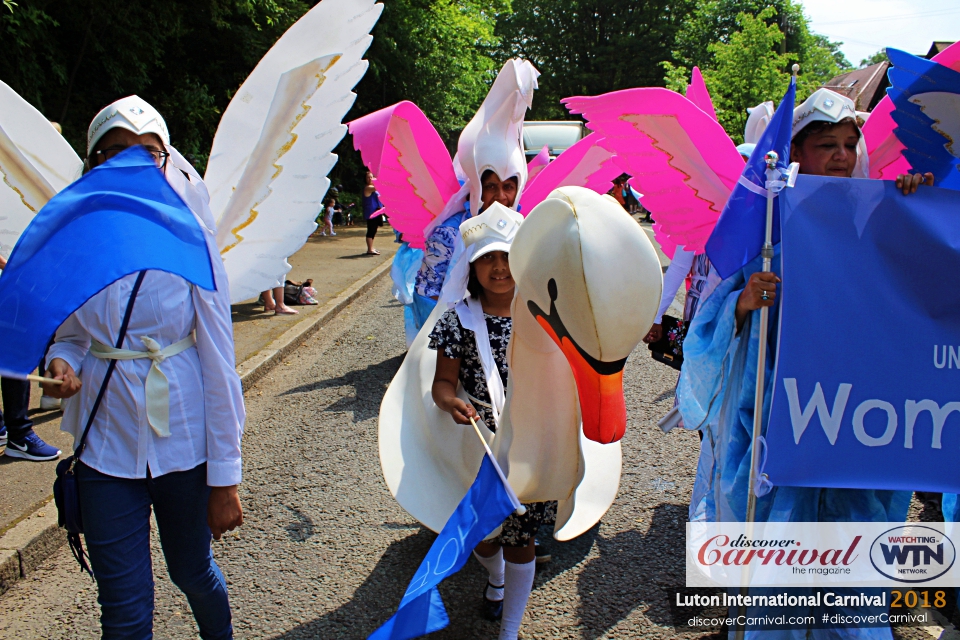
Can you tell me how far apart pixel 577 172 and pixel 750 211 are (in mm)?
2054

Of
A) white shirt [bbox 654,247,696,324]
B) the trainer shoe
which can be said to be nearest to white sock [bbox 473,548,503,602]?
white shirt [bbox 654,247,696,324]

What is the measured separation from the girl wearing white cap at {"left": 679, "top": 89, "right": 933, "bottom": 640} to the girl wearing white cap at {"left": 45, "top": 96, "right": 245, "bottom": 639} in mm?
1620

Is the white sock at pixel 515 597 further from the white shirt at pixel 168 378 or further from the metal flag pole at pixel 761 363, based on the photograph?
the white shirt at pixel 168 378

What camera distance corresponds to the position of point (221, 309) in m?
2.11

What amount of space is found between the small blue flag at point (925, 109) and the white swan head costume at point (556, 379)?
1.10m

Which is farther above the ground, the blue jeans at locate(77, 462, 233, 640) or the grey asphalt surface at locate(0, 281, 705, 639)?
the blue jeans at locate(77, 462, 233, 640)

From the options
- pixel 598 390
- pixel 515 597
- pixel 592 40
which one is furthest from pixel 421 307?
pixel 592 40

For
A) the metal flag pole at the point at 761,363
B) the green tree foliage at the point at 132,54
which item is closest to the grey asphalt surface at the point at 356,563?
the metal flag pole at the point at 761,363

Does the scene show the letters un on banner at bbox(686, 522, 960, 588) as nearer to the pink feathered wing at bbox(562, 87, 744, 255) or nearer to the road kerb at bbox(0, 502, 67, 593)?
the pink feathered wing at bbox(562, 87, 744, 255)

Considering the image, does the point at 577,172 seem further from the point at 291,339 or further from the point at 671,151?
the point at 291,339

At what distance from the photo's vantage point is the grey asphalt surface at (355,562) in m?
2.85

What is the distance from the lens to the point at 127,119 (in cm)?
195

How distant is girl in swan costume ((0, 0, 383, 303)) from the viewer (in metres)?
2.25

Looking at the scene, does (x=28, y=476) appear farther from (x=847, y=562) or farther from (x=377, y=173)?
(x=847, y=562)
